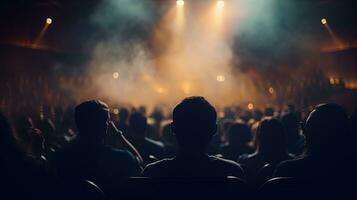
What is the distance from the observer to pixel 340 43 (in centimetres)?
1844

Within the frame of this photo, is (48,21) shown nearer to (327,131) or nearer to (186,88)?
(186,88)

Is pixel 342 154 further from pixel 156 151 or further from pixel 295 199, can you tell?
pixel 156 151

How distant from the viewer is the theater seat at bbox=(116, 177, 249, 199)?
2.60m

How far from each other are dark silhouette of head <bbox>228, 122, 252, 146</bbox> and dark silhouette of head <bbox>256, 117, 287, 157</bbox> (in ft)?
4.01

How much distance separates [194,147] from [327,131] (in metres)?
1.03

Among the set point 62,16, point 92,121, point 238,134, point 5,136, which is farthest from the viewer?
point 62,16

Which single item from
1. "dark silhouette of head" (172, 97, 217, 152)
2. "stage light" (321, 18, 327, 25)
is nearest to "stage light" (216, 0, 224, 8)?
"stage light" (321, 18, 327, 25)

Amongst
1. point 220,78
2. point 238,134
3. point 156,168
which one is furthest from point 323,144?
point 220,78

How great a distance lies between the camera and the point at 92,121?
4.05 m

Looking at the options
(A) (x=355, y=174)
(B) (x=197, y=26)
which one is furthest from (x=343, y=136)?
(B) (x=197, y=26)

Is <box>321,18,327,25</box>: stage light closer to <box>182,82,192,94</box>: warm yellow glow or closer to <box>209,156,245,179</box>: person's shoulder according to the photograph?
<box>182,82,192,94</box>: warm yellow glow

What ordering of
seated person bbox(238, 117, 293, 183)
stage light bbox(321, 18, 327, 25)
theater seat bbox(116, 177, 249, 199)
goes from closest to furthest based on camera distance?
theater seat bbox(116, 177, 249, 199), seated person bbox(238, 117, 293, 183), stage light bbox(321, 18, 327, 25)

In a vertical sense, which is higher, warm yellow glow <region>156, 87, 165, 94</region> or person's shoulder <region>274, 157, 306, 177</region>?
warm yellow glow <region>156, 87, 165, 94</region>

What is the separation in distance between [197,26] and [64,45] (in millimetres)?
6786
